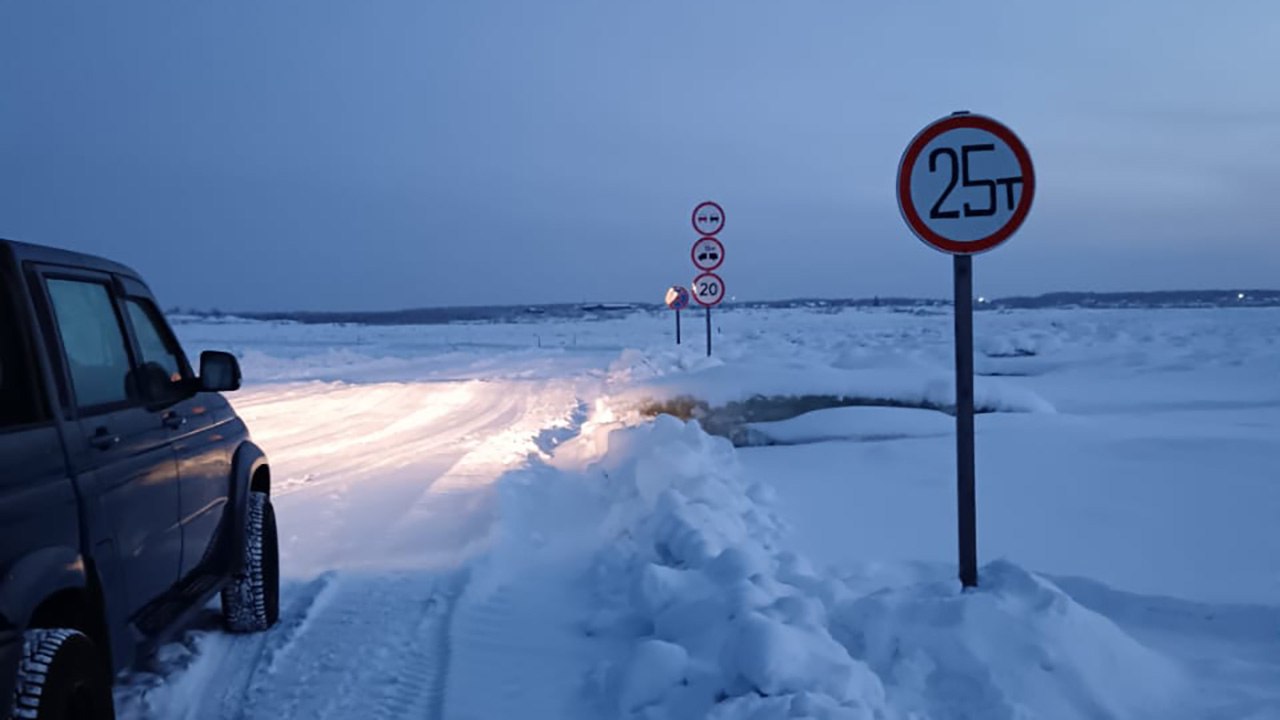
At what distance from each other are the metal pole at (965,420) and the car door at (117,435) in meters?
3.64

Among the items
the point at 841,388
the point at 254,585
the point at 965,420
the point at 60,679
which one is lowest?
the point at 254,585

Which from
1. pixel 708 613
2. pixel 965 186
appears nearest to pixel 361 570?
pixel 708 613

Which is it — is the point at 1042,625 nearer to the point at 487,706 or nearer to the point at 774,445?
the point at 487,706

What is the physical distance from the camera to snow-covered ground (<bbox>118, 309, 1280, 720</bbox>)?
4.50m

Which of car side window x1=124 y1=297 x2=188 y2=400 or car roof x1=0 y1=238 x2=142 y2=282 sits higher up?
car roof x1=0 y1=238 x2=142 y2=282

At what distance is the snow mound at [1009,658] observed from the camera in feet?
14.1

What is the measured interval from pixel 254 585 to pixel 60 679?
2.67 metres

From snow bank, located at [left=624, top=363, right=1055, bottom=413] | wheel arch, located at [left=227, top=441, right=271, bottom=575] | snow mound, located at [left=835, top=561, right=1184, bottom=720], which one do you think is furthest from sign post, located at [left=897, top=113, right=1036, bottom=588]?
snow bank, located at [left=624, top=363, right=1055, bottom=413]

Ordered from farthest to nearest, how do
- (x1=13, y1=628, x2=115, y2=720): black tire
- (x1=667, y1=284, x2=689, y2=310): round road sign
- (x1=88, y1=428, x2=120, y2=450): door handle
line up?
(x1=667, y1=284, x2=689, y2=310): round road sign → (x1=88, y1=428, x2=120, y2=450): door handle → (x1=13, y1=628, x2=115, y2=720): black tire

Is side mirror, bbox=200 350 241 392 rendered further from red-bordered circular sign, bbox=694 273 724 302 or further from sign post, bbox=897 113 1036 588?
red-bordered circular sign, bbox=694 273 724 302

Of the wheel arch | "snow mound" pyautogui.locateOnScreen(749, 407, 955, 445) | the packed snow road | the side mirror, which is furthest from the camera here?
"snow mound" pyautogui.locateOnScreen(749, 407, 955, 445)

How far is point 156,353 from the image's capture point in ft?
16.5

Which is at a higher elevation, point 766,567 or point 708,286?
point 708,286

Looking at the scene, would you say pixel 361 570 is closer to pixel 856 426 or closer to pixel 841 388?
pixel 856 426
